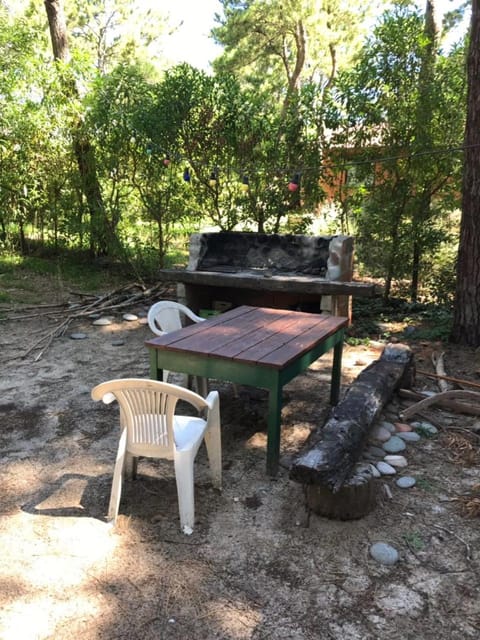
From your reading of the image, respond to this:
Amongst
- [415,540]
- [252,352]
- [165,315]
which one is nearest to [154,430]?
[252,352]

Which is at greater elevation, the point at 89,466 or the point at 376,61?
the point at 376,61

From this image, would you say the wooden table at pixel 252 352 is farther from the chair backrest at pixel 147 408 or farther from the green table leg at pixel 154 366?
the chair backrest at pixel 147 408

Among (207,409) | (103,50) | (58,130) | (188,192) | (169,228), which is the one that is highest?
(103,50)

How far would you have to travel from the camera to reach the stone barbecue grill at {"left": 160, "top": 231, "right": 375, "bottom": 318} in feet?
18.1

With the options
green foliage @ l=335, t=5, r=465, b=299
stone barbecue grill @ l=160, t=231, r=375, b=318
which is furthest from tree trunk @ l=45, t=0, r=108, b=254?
green foliage @ l=335, t=5, r=465, b=299

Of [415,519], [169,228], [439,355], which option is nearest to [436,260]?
[439,355]

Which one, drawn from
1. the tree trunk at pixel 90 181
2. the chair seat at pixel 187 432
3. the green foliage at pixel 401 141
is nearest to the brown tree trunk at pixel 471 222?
the green foliage at pixel 401 141

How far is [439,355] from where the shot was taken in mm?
4973

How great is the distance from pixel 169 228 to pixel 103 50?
17.7m

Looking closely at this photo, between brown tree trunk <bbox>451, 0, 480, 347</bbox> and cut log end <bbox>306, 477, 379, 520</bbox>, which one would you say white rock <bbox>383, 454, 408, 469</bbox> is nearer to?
cut log end <bbox>306, 477, 379, 520</bbox>

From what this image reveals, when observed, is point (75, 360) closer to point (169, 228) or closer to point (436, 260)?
point (169, 228)

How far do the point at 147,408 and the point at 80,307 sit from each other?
4.92 meters

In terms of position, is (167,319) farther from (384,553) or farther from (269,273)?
(384,553)

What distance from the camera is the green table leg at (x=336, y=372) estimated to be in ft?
12.8
